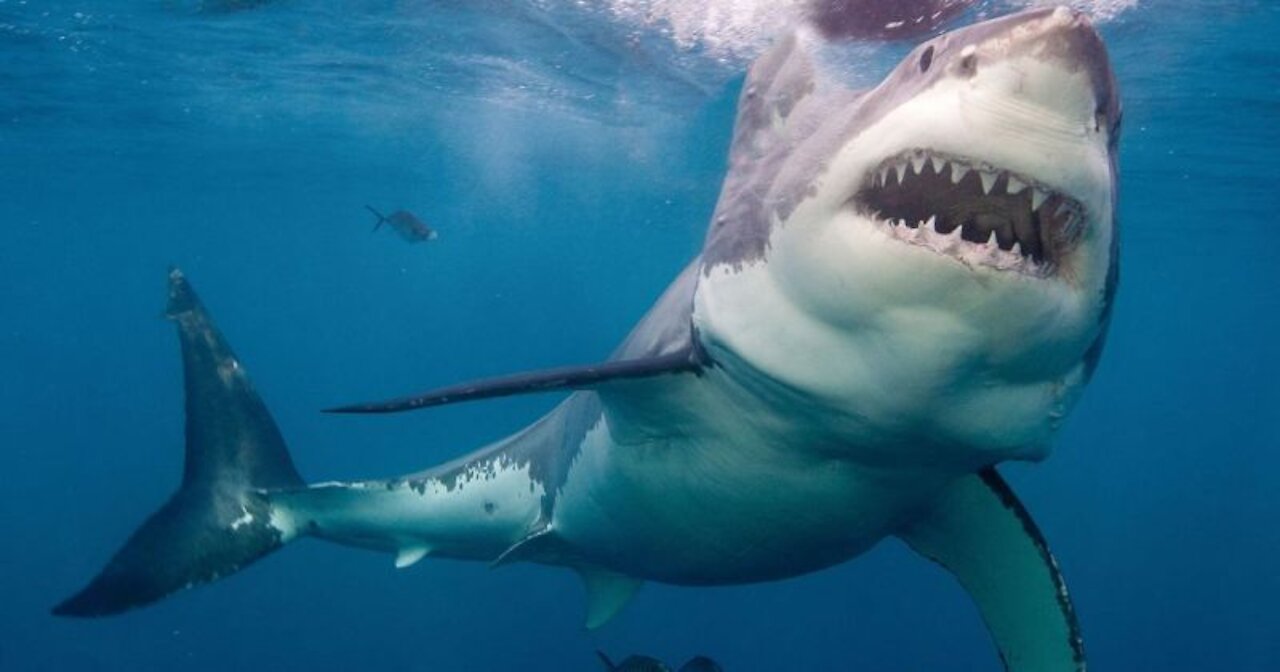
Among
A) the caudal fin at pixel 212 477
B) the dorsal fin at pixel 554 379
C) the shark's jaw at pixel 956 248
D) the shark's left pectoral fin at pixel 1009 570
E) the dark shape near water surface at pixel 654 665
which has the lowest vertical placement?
the dark shape near water surface at pixel 654 665

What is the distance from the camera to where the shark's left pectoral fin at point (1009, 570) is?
4.59 metres

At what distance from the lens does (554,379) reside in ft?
12.3

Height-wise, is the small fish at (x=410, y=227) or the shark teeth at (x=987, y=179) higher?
the shark teeth at (x=987, y=179)

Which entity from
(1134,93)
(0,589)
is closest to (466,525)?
(1134,93)

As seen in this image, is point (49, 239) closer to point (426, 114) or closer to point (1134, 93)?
point (426, 114)

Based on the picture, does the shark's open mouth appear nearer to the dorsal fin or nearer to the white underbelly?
the dorsal fin

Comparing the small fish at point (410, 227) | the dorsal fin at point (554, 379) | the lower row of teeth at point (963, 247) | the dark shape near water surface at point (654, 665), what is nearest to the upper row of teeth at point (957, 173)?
the lower row of teeth at point (963, 247)

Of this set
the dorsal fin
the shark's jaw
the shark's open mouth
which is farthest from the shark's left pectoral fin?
the shark's open mouth

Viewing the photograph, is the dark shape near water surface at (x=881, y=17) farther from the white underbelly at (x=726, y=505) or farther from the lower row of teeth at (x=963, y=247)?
the lower row of teeth at (x=963, y=247)

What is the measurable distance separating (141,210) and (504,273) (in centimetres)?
6016

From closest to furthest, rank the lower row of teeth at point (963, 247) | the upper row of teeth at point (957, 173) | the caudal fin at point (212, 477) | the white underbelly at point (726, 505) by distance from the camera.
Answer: the upper row of teeth at point (957, 173) < the lower row of teeth at point (963, 247) < the white underbelly at point (726, 505) < the caudal fin at point (212, 477)

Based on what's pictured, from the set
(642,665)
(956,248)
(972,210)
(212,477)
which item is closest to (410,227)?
(212,477)

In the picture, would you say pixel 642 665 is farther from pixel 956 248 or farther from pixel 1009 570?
pixel 956 248

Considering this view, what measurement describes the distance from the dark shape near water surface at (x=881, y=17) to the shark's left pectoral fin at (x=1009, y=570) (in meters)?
10.4
